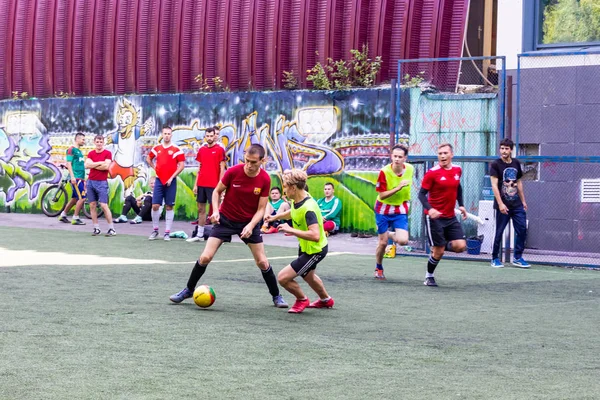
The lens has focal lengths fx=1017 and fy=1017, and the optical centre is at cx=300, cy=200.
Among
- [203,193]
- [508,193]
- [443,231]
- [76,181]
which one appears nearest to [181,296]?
[443,231]

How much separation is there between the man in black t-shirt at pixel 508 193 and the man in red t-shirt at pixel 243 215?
6082 millimetres

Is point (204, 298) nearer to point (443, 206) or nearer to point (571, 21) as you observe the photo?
point (443, 206)

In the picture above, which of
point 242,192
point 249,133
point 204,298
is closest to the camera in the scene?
point 204,298

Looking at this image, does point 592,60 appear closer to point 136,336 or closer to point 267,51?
point 267,51

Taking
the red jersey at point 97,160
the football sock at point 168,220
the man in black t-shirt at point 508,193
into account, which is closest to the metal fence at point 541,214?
the man in black t-shirt at point 508,193

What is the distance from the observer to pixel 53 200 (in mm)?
23828

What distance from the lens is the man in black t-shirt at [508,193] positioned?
15.6m

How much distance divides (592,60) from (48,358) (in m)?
13.1

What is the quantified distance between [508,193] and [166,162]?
6334 mm

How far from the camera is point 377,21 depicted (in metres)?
21.7

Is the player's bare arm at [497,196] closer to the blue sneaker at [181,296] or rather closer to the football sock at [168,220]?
the football sock at [168,220]

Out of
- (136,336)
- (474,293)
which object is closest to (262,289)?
(474,293)

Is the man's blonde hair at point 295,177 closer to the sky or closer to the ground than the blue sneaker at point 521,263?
closer to the sky

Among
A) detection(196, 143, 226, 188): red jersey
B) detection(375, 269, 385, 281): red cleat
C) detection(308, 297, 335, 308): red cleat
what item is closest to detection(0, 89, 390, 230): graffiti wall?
detection(196, 143, 226, 188): red jersey
